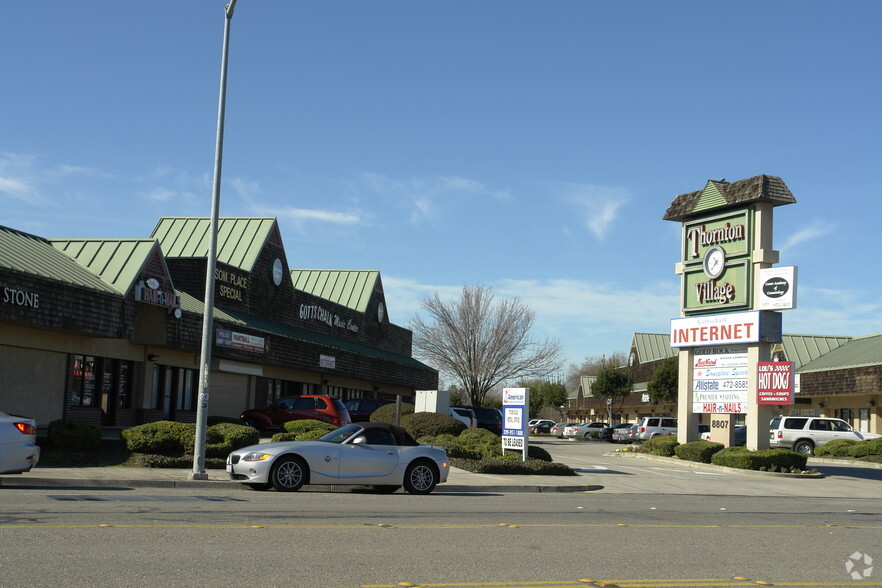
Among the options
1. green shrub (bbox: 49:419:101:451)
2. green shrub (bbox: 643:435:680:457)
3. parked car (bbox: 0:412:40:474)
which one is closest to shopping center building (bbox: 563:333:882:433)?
green shrub (bbox: 643:435:680:457)

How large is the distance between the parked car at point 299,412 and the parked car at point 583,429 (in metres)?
32.0

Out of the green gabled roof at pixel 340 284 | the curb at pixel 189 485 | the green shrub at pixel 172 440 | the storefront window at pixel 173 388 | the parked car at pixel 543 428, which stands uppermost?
the green gabled roof at pixel 340 284

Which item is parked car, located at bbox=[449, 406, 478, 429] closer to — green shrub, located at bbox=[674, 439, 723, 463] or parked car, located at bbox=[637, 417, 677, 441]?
green shrub, located at bbox=[674, 439, 723, 463]

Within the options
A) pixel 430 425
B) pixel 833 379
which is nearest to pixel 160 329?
pixel 430 425

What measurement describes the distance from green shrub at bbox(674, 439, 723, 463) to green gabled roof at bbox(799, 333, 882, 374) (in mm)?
16907

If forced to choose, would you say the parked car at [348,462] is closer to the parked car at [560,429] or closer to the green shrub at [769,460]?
the green shrub at [769,460]

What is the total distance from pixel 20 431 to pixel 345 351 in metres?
31.4

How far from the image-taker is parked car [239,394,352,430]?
110 ft

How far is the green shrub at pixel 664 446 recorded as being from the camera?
35.2 metres

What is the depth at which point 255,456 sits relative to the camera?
53.2ft

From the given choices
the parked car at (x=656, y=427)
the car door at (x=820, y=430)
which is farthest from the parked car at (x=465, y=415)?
the car door at (x=820, y=430)

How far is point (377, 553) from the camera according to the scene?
945 cm

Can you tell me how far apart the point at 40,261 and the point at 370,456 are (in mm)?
15098

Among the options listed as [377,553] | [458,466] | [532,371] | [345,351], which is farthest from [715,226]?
[532,371]
